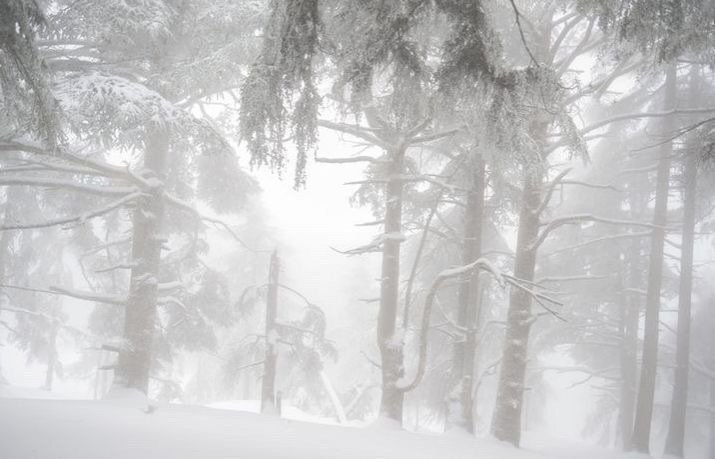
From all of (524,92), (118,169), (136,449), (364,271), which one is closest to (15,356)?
(364,271)

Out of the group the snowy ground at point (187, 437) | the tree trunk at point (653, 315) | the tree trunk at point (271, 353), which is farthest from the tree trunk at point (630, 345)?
the tree trunk at point (271, 353)

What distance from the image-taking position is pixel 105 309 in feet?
47.7

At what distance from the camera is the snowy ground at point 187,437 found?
4.44 metres

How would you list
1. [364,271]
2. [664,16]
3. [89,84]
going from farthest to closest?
[364,271] < [89,84] < [664,16]

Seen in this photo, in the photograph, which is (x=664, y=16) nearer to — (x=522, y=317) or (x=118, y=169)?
(x=522, y=317)

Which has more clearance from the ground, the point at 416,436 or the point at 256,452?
the point at 256,452

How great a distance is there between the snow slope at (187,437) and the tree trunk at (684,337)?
6.96 m

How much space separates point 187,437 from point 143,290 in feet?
13.2

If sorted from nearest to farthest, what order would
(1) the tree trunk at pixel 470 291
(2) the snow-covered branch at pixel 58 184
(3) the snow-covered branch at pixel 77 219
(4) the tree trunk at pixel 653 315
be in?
(3) the snow-covered branch at pixel 77 219 < (2) the snow-covered branch at pixel 58 184 < (1) the tree trunk at pixel 470 291 < (4) the tree trunk at pixel 653 315

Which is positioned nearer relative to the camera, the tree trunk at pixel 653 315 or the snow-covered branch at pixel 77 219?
the snow-covered branch at pixel 77 219

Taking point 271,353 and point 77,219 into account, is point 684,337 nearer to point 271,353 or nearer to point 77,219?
point 271,353

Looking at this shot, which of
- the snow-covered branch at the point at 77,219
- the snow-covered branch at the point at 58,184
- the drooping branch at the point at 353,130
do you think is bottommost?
the snow-covered branch at the point at 77,219

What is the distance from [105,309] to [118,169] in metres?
8.76

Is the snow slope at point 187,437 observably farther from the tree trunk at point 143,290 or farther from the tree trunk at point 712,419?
the tree trunk at point 712,419
